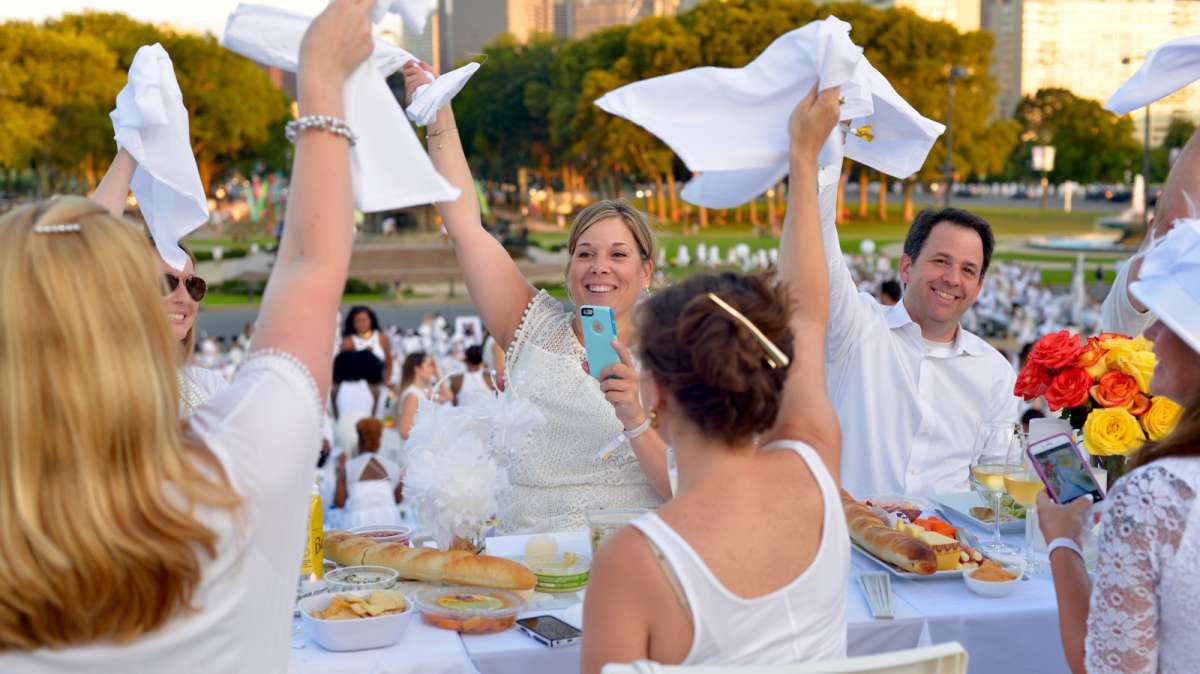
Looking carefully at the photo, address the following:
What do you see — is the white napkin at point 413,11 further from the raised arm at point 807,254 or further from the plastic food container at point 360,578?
the plastic food container at point 360,578

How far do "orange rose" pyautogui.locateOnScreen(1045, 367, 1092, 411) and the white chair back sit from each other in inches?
57.5

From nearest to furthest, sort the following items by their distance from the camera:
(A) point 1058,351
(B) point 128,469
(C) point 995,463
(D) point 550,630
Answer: (B) point 128,469
(D) point 550,630
(A) point 1058,351
(C) point 995,463

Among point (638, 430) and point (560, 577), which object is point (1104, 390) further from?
point (560, 577)

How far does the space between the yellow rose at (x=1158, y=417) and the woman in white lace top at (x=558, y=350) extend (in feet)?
4.54

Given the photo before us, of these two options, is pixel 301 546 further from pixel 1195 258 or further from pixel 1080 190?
pixel 1080 190

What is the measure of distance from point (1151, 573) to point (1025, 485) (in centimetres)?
137

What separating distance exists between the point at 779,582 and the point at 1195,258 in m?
0.96

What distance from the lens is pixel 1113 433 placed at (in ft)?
10.4

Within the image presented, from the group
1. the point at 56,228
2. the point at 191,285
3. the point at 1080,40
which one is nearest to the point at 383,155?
the point at 56,228

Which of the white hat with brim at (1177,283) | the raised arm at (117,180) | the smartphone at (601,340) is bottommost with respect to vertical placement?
the smartphone at (601,340)

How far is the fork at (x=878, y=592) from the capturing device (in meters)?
2.96

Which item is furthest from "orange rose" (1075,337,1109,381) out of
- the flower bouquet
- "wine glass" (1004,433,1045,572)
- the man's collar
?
the man's collar

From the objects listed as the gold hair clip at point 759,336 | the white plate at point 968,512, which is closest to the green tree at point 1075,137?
the white plate at point 968,512

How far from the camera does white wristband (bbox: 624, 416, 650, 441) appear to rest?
3229mm
